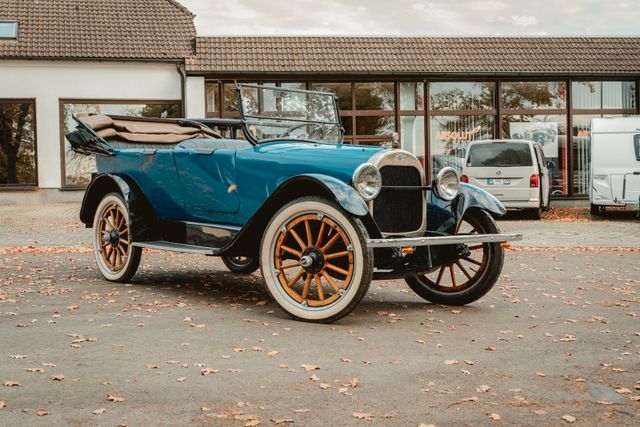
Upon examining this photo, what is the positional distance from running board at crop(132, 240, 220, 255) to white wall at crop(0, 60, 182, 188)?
1585 centimetres

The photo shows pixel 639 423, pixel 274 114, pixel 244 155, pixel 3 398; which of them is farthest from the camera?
pixel 274 114

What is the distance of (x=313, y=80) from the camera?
23938 millimetres

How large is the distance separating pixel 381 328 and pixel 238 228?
5.86 ft

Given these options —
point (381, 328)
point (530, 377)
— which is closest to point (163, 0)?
point (381, 328)

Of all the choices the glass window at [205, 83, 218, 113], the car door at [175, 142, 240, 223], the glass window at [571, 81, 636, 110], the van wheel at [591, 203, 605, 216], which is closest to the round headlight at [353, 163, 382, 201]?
the car door at [175, 142, 240, 223]

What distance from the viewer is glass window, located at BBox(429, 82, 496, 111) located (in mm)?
24547

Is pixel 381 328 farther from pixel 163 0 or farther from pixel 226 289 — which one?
pixel 163 0

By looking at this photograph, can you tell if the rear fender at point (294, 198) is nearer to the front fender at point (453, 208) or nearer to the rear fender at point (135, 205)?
the front fender at point (453, 208)

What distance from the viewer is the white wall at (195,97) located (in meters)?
23.4

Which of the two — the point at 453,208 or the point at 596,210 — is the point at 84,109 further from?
the point at 453,208

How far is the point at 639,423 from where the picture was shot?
13.1ft

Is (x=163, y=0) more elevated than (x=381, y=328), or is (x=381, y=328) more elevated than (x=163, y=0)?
(x=163, y=0)

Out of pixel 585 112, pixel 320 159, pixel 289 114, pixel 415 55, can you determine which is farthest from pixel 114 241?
pixel 585 112

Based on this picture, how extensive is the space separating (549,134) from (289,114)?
59.1 feet
